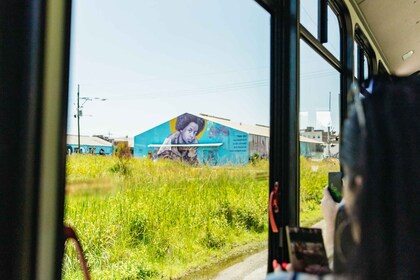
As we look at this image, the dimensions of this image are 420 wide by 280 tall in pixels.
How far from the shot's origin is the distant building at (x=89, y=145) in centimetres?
102

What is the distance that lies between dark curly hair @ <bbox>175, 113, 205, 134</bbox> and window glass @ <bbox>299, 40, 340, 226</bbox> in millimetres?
1083

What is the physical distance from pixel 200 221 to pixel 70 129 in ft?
2.81

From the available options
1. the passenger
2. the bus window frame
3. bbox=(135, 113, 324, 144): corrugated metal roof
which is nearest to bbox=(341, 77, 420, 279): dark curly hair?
the passenger

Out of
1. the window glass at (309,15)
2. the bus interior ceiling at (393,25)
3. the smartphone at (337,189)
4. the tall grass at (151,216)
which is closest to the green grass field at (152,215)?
the tall grass at (151,216)

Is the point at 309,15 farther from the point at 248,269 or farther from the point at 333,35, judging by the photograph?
the point at 248,269

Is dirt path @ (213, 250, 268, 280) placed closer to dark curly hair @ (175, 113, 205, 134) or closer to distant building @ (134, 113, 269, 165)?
distant building @ (134, 113, 269, 165)

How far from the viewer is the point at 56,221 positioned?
890 millimetres

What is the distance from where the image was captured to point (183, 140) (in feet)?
5.16

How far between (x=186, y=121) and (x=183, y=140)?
8 centimetres

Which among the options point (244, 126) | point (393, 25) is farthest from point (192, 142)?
point (393, 25)

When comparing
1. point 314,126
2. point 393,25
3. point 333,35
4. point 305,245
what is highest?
point 393,25

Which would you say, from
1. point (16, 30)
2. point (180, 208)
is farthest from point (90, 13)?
point (180, 208)

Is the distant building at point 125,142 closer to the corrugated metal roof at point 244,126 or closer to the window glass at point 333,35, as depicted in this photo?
the corrugated metal roof at point 244,126

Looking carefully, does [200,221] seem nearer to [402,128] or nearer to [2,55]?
[2,55]
